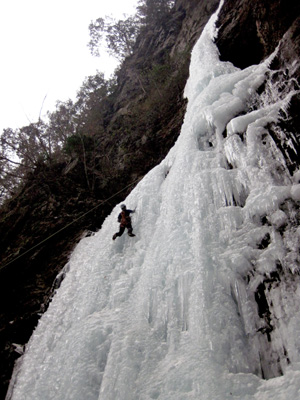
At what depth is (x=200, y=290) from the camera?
282cm

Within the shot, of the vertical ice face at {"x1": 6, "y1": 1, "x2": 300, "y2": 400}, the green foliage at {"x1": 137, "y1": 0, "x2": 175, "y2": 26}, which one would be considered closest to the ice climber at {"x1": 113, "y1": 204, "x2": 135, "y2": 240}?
the vertical ice face at {"x1": 6, "y1": 1, "x2": 300, "y2": 400}

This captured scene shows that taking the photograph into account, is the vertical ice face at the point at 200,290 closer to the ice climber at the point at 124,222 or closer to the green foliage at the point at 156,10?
the ice climber at the point at 124,222

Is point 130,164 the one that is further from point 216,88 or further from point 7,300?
point 7,300

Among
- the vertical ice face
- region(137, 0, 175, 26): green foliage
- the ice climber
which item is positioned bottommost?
the vertical ice face

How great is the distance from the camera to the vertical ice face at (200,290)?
232 centimetres

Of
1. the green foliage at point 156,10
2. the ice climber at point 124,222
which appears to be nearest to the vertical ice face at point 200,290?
the ice climber at point 124,222

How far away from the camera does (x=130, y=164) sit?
30.6 feet

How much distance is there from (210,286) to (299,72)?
3.51 m

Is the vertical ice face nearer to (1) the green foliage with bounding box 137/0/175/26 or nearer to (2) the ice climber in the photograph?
(2) the ice climber

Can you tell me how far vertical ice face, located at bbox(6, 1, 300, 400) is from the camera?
232 centimetres

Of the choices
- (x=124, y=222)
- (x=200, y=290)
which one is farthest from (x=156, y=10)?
(x=200, y=290)

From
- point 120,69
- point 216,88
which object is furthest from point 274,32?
point 120,69

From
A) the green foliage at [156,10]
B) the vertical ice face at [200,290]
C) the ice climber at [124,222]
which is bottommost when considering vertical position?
the vertical ice face at [200,290]

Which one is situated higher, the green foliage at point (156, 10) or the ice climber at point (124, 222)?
the green foliage at point (156, 10)
